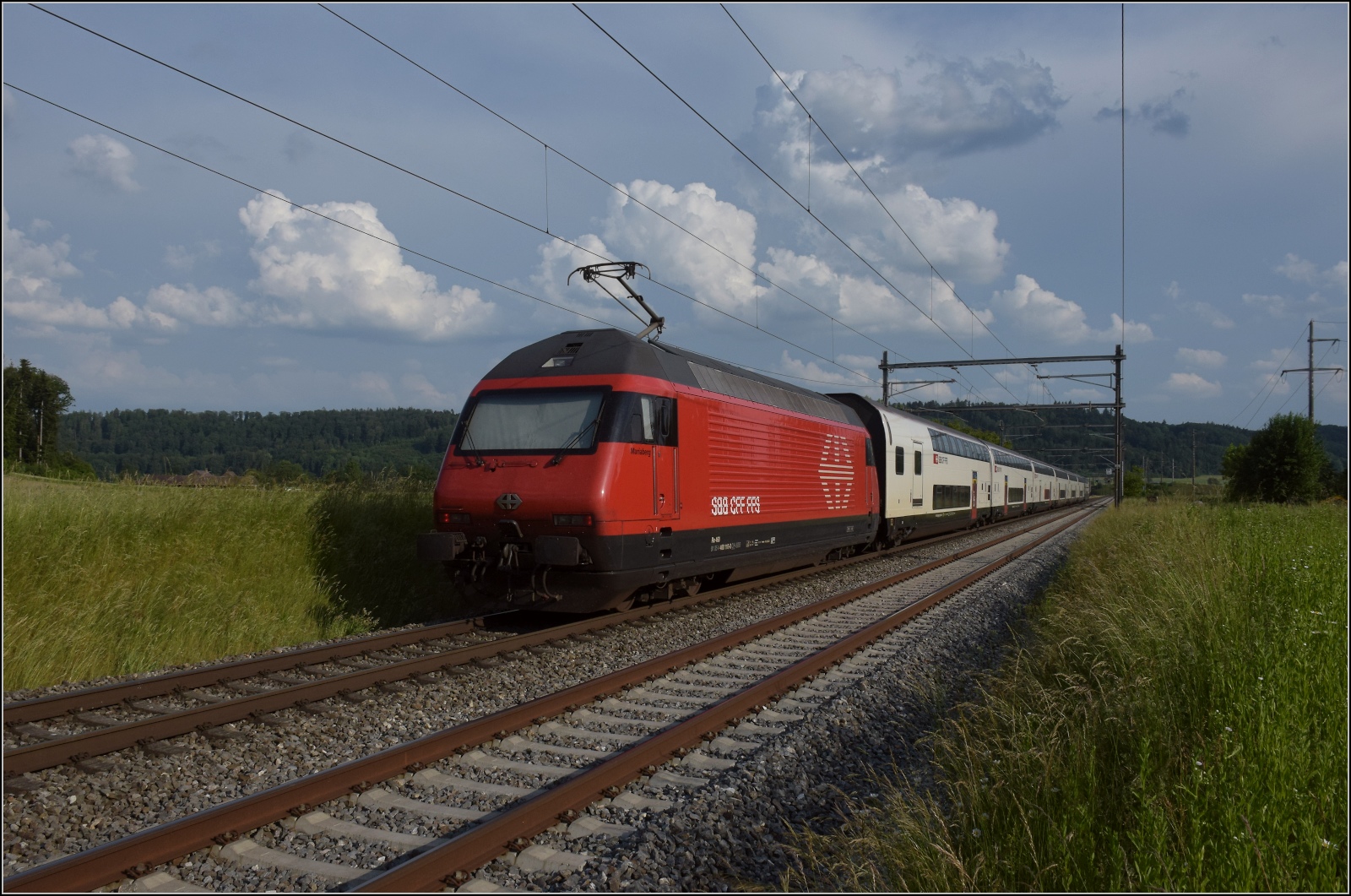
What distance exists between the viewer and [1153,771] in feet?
14.2

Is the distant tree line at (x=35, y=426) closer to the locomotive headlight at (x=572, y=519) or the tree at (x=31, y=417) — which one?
the tree at (x=31, y=417)

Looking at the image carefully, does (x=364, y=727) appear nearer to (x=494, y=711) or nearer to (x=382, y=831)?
(x=494, y=711)

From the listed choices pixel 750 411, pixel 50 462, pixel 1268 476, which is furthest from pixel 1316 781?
pixel 1268 476

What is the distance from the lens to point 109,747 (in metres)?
5.70

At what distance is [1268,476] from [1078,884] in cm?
3907

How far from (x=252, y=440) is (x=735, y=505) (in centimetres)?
1907

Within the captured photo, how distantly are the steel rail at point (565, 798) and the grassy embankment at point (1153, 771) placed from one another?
126cm

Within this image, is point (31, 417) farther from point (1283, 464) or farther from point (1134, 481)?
point (1134, 481)

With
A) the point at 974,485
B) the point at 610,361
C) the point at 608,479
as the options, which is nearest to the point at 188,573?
the point at 608,479

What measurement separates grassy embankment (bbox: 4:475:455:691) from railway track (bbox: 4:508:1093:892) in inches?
174

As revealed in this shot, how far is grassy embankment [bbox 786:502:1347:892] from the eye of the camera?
11.0ft

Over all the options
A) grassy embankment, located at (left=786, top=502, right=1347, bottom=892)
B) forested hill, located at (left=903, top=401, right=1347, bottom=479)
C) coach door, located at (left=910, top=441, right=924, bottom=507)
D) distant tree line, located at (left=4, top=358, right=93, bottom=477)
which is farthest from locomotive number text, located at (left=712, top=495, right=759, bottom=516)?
forested hill, located at (left=903, top=401, right=1347, bottom=479)

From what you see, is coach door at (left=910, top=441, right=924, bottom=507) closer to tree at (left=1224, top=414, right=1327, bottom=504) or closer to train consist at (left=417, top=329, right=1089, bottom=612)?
train consist at (left=417, top=329, right=1089, bottom=612)

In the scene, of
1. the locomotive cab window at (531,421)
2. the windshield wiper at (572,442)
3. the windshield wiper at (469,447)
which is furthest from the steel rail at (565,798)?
the windshield wiper at (469,447)
